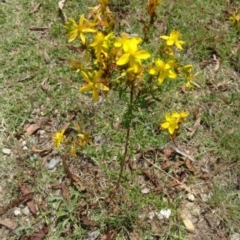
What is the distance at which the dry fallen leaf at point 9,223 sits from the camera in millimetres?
2531

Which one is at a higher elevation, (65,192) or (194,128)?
(194,128)

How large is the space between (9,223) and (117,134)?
2.64 feet

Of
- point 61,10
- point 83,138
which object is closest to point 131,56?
point 83,138

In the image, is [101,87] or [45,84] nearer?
[101,87]

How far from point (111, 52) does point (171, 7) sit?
5.76 ft

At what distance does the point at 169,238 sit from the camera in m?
2.53

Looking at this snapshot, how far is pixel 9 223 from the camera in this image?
8.34ft

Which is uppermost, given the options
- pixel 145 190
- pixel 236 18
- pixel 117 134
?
pixel 236 18

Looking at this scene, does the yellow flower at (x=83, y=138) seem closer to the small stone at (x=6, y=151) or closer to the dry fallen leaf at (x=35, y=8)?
the small stone at (x=6, y=151)

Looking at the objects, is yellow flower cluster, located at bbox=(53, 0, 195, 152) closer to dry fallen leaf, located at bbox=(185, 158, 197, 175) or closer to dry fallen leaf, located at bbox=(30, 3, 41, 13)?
dry fallen leaf, located at bbox=(185, 158, 197, 175)

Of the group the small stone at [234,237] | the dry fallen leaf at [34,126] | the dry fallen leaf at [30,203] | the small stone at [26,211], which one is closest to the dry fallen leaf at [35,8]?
the dry fallen leaf at [34,126]

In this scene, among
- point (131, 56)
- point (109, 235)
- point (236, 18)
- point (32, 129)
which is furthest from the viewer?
point (236, 18)

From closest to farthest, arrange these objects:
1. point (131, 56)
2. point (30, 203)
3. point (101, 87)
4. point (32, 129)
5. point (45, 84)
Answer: point (131, 56) → point (101, 87) → point (30, 203) → point (32, 129) → point (45, 84)

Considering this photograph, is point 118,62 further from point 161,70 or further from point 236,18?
point 236,18
